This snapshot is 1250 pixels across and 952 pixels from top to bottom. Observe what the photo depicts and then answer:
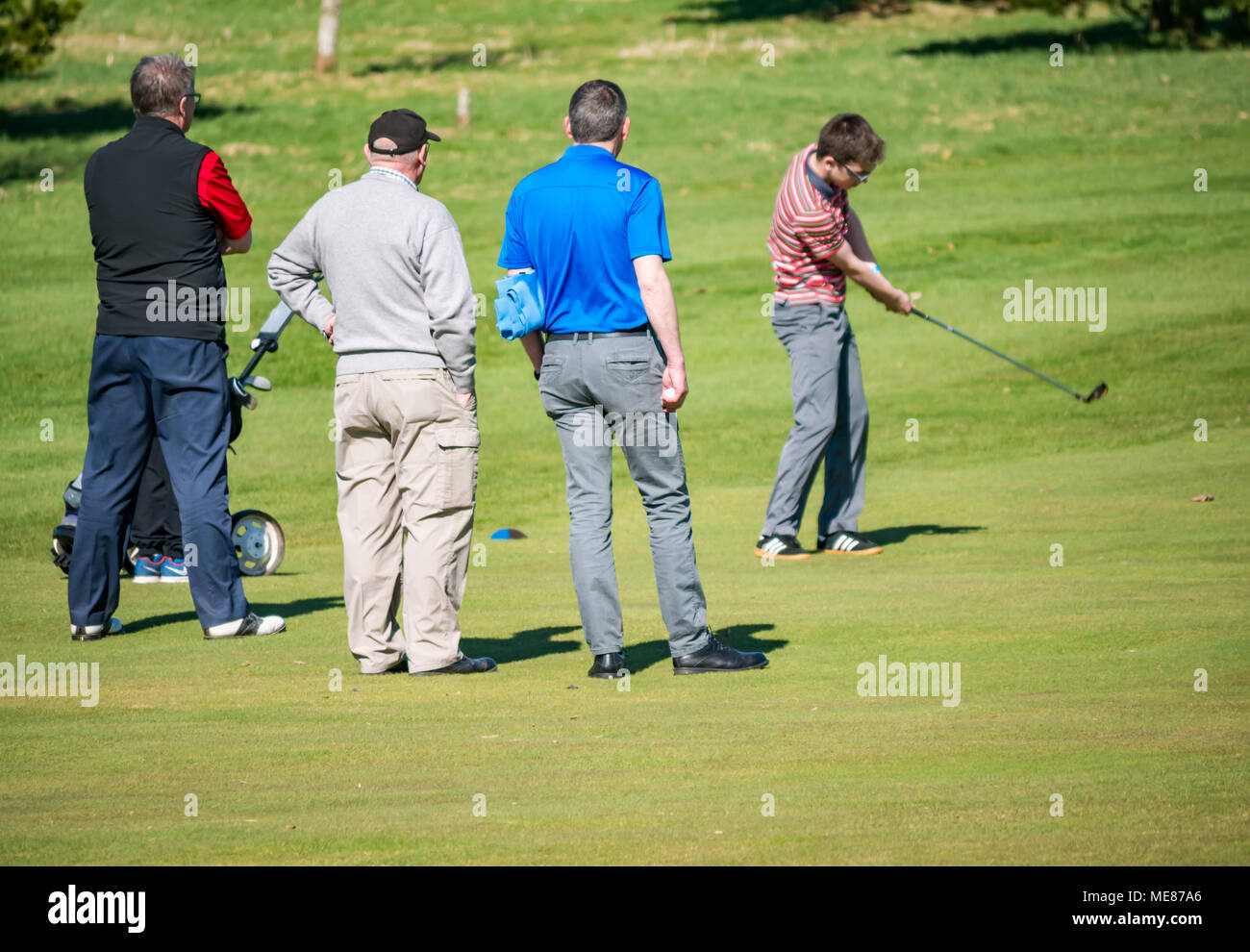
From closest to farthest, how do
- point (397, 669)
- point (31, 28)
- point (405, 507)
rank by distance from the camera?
1. point (405, 507)
2. point (397, 669)
3. point (31, 28)

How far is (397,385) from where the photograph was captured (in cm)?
699

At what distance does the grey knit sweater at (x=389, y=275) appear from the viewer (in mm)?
6938

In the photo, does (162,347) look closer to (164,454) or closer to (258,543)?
(164,454)

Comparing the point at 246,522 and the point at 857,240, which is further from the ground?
the point at 857,240

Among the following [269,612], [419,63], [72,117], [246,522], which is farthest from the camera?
[419,63]

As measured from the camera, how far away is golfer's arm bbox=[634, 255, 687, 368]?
6738mm

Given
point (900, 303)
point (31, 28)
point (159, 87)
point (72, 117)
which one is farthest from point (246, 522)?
point (72, 117)

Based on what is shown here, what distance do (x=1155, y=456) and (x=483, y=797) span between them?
34.5 ft

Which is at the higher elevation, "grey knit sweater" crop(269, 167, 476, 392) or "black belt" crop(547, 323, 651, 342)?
"grey knit sweater" crop(269, 167, 476, 392)

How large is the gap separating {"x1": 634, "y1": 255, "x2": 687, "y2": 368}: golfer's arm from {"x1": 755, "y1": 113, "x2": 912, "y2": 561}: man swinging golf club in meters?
3.79

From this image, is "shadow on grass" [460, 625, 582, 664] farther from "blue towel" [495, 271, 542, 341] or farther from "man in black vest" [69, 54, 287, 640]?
"blue towel" [495, 271, 542, 341]

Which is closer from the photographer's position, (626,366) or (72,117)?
(626,366)

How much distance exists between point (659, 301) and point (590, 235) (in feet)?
1.26

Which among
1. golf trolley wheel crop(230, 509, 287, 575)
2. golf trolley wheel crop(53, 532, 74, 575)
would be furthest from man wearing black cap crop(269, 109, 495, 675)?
golf trolley wheel crop(230, 509, 287, 575)
